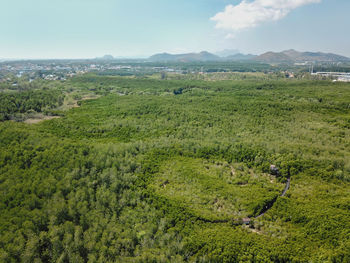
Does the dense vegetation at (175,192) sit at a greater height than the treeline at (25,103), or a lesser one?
lesser

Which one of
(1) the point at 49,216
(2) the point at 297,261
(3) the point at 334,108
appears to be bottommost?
(2) the point at 297,261

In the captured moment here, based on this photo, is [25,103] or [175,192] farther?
[25,103]

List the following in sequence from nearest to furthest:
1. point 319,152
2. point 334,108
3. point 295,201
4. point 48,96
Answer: point 295,201 < point 319,152 < point 334,108 < point 48,96

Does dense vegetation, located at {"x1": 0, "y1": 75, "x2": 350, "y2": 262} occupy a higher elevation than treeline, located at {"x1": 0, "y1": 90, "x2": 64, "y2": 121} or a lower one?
lower

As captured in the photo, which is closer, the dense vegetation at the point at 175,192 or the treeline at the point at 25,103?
the dense vegetation at the point at 175,192

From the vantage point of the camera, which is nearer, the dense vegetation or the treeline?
the dense vegetation

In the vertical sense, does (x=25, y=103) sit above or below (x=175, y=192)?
above

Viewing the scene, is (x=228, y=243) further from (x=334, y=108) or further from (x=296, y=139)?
(x=334, y=108)

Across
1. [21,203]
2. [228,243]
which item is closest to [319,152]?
[228,243]
